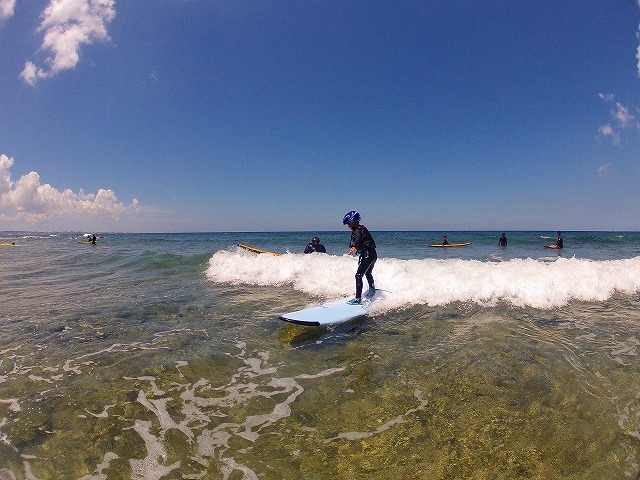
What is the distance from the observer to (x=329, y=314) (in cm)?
833

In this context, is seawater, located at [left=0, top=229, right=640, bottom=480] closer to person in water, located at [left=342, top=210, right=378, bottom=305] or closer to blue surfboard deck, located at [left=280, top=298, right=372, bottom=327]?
blue surfboard deck, located at [left=280, top=298, right=372, bottom=327]

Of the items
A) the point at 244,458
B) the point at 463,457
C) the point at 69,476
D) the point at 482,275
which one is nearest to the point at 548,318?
the point at 482,275

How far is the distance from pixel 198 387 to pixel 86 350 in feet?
10.1

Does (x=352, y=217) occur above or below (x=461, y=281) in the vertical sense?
above

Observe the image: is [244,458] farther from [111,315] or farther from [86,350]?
[111,315]

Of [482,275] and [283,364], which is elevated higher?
[482,275]

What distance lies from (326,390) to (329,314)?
3463 millimetres

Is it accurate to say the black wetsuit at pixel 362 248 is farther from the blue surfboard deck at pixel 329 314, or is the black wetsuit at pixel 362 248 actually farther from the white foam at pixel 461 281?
the white foam at pixel 461 281

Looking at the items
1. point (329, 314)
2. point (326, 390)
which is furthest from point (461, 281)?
point (326, 390)

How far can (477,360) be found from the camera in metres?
5.75

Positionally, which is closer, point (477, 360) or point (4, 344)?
point (477, 360)

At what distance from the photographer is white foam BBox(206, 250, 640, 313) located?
10055 mm

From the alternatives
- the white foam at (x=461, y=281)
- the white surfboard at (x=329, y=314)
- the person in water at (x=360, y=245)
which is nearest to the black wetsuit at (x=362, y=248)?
the person in water at (x=360, y=245)

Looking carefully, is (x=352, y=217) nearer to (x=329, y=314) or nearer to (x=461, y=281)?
(x=329, y=314)
